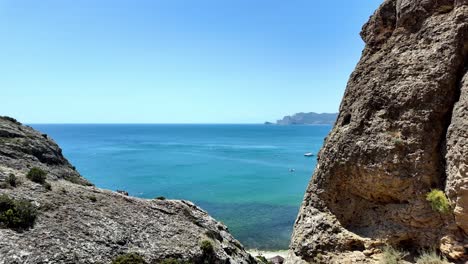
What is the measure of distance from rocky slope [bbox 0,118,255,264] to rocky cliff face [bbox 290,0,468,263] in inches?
310

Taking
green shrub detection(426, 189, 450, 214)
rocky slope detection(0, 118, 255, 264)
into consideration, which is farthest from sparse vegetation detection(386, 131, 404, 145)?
rocky slope detection(0, 118, 255, 264)

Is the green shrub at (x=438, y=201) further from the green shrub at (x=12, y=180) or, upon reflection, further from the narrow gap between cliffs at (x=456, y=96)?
the green shrub at (x=12, y=180)

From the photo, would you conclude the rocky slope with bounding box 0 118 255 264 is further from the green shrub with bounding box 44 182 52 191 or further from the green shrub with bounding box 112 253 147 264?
the green shrub with bounding box 112 253 147 264

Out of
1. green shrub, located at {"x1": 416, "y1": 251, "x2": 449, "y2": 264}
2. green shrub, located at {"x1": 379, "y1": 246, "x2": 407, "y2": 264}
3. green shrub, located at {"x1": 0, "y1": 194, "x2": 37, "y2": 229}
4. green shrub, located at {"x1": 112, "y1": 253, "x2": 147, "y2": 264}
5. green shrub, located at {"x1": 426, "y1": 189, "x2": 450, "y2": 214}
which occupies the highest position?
green shrub, located at {"x1": 426, "y1": 189, "x2": 450, "y2": 214}

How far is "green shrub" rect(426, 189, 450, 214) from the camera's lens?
12.1 m

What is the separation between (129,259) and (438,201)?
13.3m

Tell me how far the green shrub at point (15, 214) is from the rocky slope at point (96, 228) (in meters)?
0.31

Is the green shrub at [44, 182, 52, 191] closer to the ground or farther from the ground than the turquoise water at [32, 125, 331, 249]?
farther from the ground

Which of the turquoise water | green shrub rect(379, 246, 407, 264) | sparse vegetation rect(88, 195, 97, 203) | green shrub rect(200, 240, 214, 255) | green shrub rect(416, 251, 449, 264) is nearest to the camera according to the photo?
A: green shrub rect(416, 251, 449, 264)

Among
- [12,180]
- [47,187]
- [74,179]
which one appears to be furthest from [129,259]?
[74,179]

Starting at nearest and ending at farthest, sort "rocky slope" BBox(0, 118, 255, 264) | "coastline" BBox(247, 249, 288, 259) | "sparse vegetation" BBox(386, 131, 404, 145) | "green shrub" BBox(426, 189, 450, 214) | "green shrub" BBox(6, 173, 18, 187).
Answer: "green shrub" BBox(426, 189, 450, 214) → "sparse vegetation" BBox(386, 131, 404, 145) → "rocky slope" BBox(0, 118, 255, 264) → "green shrub" BBox(6, 173, 18, 187) → "coastline" BBox(247, 249, 288, 259)

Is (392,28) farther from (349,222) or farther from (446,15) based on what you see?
(349,222)

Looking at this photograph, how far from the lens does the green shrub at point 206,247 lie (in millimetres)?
20734

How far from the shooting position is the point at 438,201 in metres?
12.3
